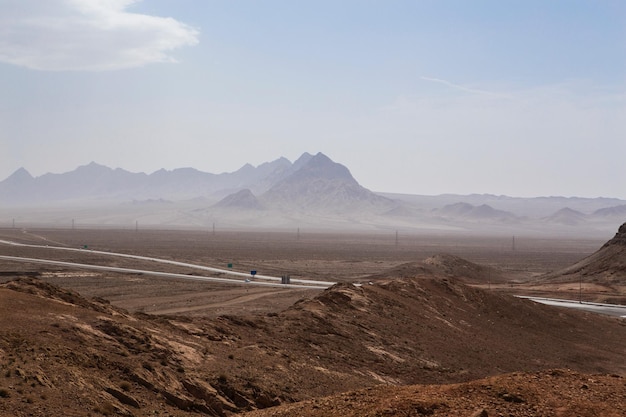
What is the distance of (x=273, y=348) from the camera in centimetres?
2409

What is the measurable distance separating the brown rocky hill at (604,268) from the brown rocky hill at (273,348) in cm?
2644

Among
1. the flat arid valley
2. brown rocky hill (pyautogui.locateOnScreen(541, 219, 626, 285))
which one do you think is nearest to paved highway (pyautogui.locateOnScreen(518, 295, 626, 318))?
the flat arid valley

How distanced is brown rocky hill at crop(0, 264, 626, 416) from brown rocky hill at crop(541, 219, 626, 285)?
26.4 metres

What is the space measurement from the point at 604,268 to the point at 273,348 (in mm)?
55398

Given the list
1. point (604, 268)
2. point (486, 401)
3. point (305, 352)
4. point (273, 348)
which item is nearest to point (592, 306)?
point (604, 268)

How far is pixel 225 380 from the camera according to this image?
62.5 ft

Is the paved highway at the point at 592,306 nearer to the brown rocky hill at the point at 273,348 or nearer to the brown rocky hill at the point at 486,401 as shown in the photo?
the brown rocky hill at the point at 273,348

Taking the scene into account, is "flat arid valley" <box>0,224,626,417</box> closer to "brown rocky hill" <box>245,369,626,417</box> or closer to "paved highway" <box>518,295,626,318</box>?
"brown rocky hill" <box>245,369,626,417</box>

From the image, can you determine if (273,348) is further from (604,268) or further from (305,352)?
(604,268)

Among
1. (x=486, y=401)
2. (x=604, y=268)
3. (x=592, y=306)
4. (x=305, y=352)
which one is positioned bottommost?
(x=592, y=306)

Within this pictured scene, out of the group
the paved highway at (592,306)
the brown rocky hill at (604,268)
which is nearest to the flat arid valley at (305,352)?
the paved highway at (592,306)

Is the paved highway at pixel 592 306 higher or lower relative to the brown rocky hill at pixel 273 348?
lower

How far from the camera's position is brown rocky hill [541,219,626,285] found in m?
66.4

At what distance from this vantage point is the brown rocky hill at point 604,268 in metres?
66.4
